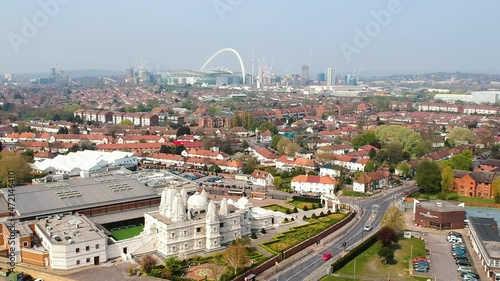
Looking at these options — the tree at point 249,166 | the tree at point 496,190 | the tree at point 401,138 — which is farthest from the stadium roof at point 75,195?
the tree at point 401,138

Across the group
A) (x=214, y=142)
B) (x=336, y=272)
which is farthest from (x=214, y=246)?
(x=214, y=142)

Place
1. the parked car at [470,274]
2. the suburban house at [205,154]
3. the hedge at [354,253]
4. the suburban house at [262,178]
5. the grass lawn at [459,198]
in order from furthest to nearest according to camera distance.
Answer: the suburban house at [205,154]
the suburban house at [262,178]
the grass lawn at [459,198]
the hedge at [354,253]
the parked car at [470,274]

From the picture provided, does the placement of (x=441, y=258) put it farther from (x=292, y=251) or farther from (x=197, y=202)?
(x=197, y=202)

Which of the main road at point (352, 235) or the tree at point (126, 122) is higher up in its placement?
the tree at point (126, 122)

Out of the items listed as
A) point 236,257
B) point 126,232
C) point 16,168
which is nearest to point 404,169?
point 236,257

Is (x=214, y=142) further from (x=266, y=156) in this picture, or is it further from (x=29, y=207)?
(x=29, y=207)

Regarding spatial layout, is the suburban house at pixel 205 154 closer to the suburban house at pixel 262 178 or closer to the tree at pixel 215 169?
the tree at pixel 215 169
